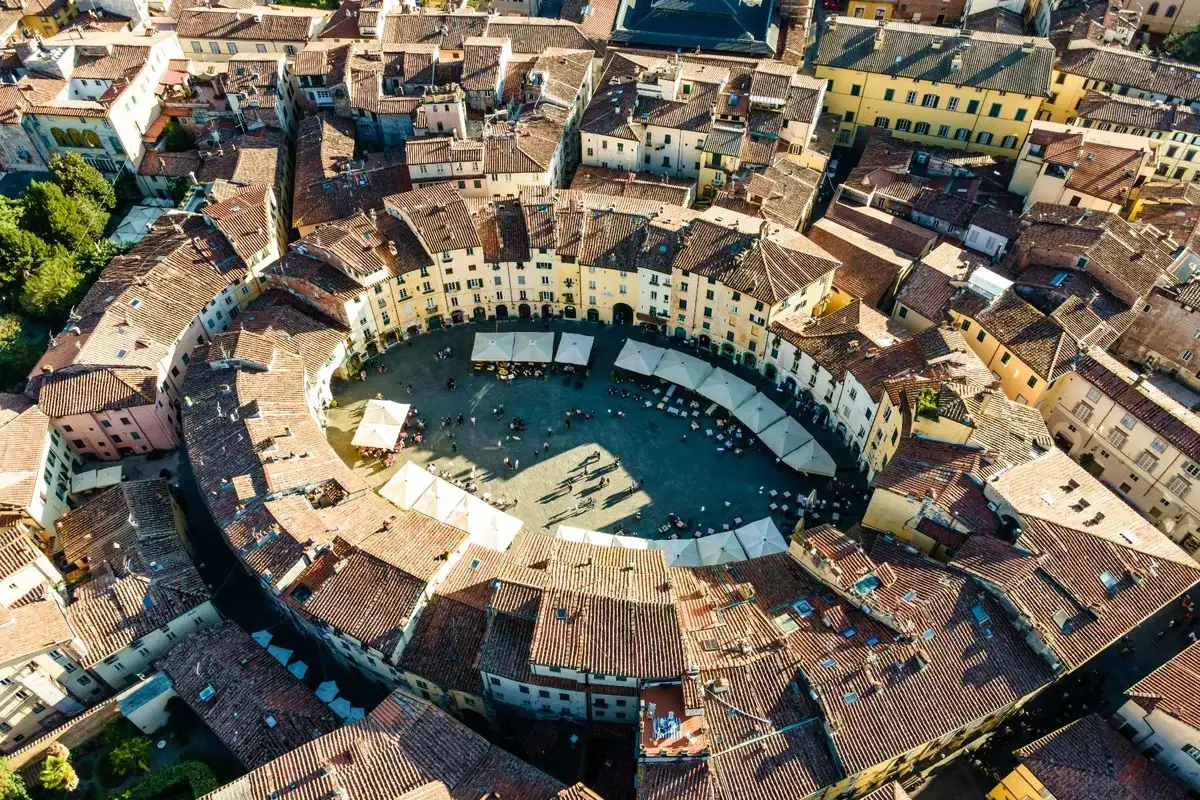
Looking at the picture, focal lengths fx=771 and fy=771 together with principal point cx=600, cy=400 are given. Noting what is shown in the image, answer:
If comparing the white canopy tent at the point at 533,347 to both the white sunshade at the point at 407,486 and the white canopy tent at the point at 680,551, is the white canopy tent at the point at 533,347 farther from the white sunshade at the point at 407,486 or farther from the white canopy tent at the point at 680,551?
the white canopy tent at the point at 680,551

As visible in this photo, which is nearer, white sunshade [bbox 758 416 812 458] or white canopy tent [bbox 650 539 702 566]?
white canopy tent [bbox 650 539 702 566]

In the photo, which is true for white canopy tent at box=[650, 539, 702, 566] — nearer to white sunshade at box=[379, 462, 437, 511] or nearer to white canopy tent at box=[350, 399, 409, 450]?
white sunshade at box=[379, 462, 437, 511]

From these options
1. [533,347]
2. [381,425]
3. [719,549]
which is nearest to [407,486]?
[381,425]

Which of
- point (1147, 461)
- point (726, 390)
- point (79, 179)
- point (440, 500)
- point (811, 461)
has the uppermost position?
point (79, 179)

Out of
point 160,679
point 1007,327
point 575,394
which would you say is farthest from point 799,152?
point 160,679

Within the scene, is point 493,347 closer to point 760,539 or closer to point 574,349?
point 574,349

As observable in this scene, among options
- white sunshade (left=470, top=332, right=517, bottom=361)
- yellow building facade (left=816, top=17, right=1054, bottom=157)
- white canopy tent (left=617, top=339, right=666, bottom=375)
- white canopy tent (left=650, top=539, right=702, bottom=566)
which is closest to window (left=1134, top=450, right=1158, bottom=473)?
white canopy tent (left=650, top=539, right=702, bottom=566)
